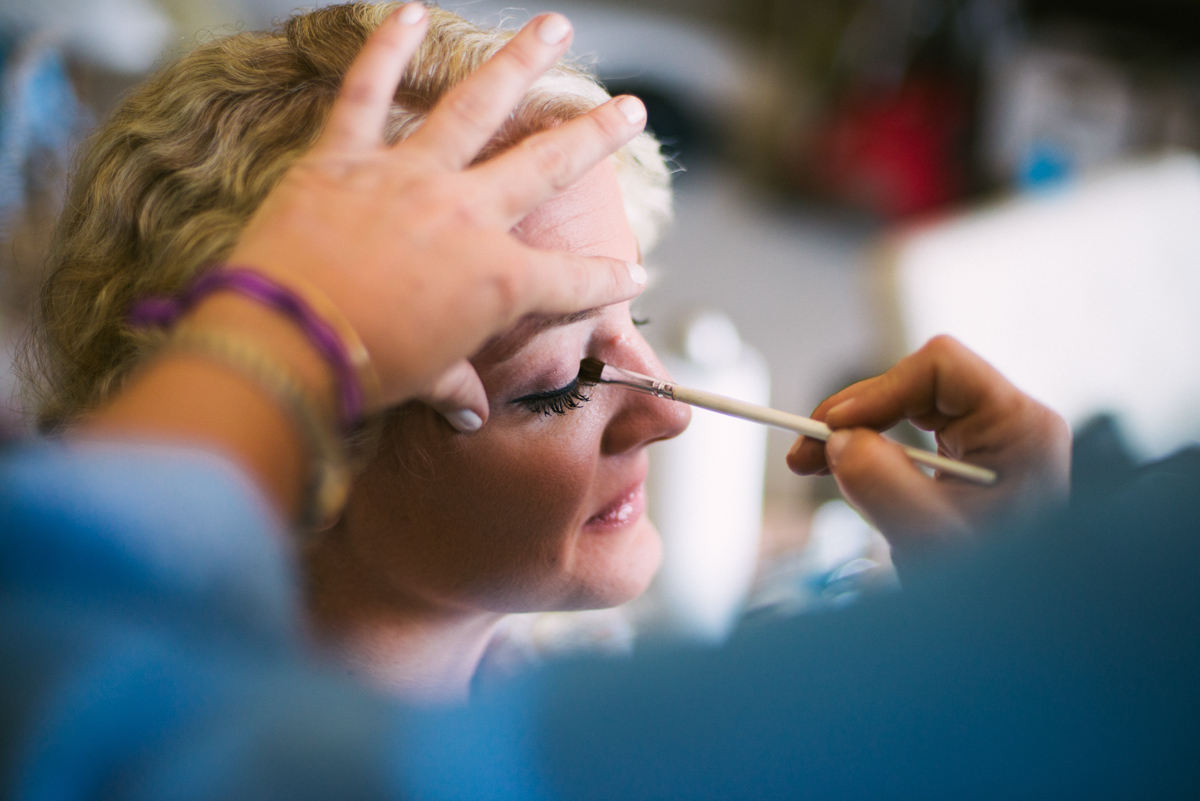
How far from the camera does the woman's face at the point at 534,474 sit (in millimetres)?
562

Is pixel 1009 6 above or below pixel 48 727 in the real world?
above

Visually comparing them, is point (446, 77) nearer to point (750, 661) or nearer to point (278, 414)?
point (278, 414)

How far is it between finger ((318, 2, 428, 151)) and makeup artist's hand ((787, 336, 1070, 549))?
0.31 metres

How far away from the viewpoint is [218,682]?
0.23 m

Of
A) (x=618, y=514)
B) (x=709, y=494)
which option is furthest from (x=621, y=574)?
(x=709, y=494)

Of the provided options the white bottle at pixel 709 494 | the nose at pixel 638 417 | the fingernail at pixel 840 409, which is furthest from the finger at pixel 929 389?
the white bottle at pixel 709 494

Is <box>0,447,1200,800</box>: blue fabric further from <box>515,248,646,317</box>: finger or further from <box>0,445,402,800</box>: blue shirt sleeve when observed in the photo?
<box>515,248,646,317</box>: finger

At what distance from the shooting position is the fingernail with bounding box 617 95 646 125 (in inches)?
17.4

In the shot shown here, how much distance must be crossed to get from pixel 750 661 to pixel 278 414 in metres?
0.20

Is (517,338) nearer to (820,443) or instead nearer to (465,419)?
(465,419)

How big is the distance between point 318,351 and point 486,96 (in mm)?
172

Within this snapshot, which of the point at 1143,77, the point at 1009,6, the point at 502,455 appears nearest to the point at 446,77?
the point at 502,455

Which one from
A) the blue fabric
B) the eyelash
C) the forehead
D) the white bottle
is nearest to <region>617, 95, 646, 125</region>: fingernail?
the forehead

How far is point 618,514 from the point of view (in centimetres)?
66
